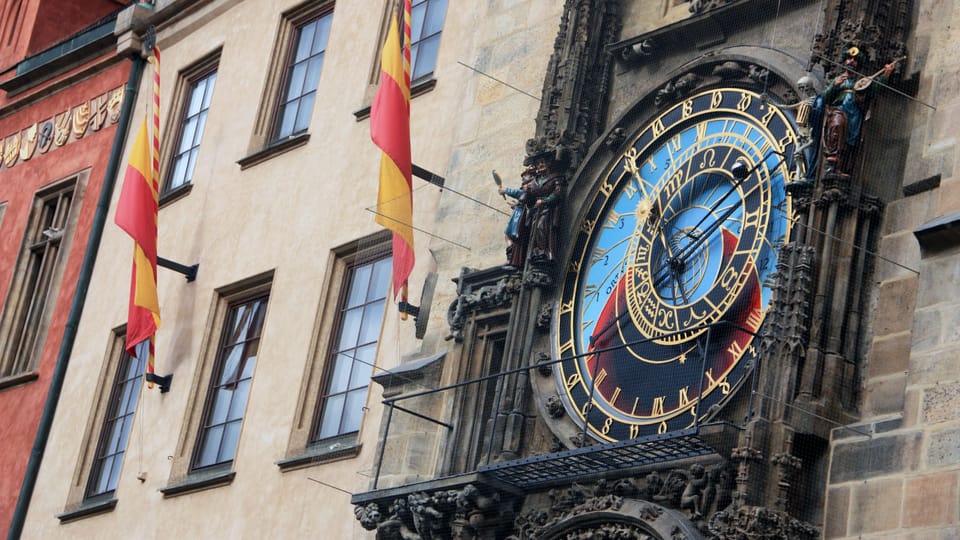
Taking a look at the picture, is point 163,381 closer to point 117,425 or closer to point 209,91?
point 117,425

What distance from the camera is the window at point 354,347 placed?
16453 millimetres

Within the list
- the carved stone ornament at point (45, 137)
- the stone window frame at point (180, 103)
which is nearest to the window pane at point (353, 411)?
the stone window frame at point (180, 103)

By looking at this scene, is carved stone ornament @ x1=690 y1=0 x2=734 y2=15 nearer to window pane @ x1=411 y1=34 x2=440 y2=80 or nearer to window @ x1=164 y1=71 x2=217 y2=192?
window pane @ x1=411 y1=34 x2=440 y2=80

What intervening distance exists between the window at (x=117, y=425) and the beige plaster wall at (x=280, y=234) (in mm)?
311

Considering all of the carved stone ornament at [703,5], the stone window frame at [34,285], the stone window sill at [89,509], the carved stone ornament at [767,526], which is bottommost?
the carved stone ornament at [767,526]

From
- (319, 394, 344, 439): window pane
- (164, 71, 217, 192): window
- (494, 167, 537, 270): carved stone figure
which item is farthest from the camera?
(164, 71, 217, 192): window

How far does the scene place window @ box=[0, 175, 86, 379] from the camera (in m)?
22.5

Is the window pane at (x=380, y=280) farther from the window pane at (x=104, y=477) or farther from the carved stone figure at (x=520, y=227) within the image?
the window pane at (x=104, y=477)

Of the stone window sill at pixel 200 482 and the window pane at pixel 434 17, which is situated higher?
the window pane at pixel 434 17

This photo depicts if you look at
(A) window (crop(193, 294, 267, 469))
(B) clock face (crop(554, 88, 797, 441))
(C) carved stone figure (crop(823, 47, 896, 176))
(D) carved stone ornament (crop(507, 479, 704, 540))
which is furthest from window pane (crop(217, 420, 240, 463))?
(C) carved stone figure (crop(823, 47, 896, 176))

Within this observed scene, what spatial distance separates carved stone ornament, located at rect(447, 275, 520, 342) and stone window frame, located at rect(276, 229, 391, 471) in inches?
68.7

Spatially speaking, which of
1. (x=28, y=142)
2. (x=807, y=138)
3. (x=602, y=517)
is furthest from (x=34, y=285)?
(x=807, y=138)

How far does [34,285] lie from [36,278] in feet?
0.29

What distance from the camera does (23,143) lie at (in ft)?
81.7
